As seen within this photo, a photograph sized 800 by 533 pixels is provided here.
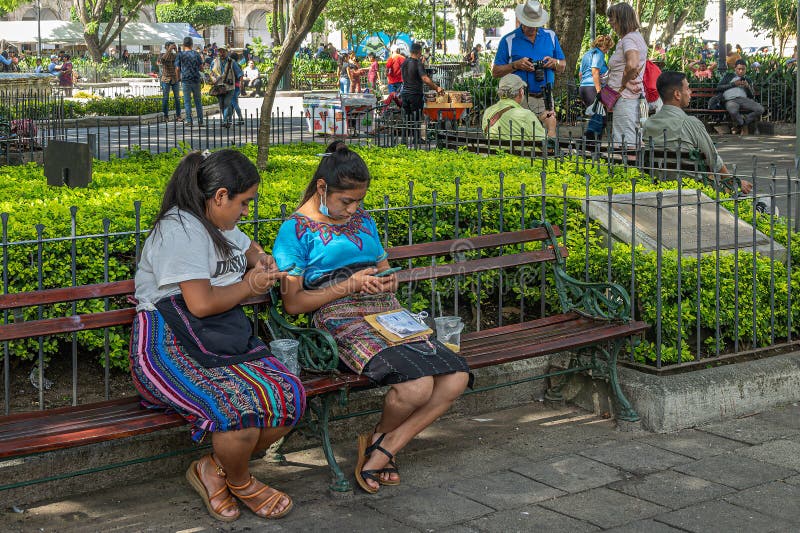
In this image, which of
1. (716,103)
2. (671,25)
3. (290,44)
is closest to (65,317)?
(290,44)

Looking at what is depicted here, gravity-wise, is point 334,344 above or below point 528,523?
above

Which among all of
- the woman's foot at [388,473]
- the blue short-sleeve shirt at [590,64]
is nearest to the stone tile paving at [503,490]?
the woman's foot at [388,473]

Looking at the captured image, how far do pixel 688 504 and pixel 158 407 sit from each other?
2.14 m

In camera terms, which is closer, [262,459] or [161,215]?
[161,215]

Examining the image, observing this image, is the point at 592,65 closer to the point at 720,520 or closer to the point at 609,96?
the point at 609,96

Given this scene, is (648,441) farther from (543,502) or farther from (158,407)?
(158,407)

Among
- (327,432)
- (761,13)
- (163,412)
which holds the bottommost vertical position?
(327,432)

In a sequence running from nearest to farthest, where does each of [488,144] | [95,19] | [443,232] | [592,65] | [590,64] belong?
[443,232], [488,144], [592,65], [590,64], [95,19]

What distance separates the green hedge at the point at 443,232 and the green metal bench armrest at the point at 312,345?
2.98ft

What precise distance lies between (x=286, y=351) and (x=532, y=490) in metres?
1.18

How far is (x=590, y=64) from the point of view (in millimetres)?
15477

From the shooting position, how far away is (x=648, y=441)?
5.28 metres

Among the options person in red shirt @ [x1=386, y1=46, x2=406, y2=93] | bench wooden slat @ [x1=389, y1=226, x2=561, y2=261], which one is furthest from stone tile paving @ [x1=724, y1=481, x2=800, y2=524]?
person in red shirt @ [x1=386, y1=46, x2=406, y2=93]

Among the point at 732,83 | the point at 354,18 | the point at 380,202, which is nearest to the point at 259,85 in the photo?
the point at 354,18
